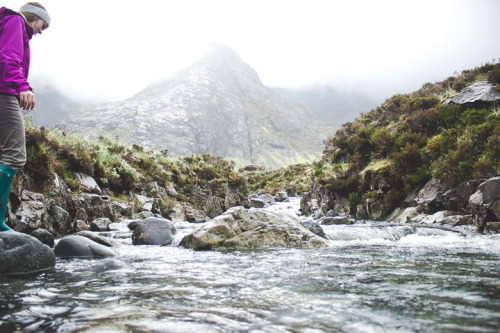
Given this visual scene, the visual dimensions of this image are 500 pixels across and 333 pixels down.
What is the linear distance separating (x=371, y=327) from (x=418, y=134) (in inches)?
623

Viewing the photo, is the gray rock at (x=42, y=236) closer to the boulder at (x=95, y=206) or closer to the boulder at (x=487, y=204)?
the boulder at (x=95, y=206)

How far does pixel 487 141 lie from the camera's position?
37.6 feet

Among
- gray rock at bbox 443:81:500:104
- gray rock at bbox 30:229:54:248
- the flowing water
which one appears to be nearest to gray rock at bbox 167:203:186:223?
gray rock at bbox 30:229:54:248

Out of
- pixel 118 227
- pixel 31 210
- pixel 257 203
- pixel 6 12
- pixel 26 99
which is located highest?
pixel 6 12

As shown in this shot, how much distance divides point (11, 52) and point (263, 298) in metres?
4.46

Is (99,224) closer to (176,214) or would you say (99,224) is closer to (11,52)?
(176,214)

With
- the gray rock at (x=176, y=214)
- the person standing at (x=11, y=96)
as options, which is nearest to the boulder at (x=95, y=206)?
the gray rock at (x=176, y=214)

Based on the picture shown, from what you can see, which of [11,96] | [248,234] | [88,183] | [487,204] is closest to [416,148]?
[487,204]

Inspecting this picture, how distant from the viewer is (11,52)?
3834 mm

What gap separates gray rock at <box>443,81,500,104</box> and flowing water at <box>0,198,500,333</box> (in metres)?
12.6

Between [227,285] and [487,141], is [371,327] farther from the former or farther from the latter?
[487,141]

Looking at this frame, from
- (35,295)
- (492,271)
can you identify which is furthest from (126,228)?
(492,271)

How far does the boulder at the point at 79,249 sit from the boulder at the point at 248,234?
223 centimetres

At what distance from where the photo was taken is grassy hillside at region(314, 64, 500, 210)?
11.6 m
